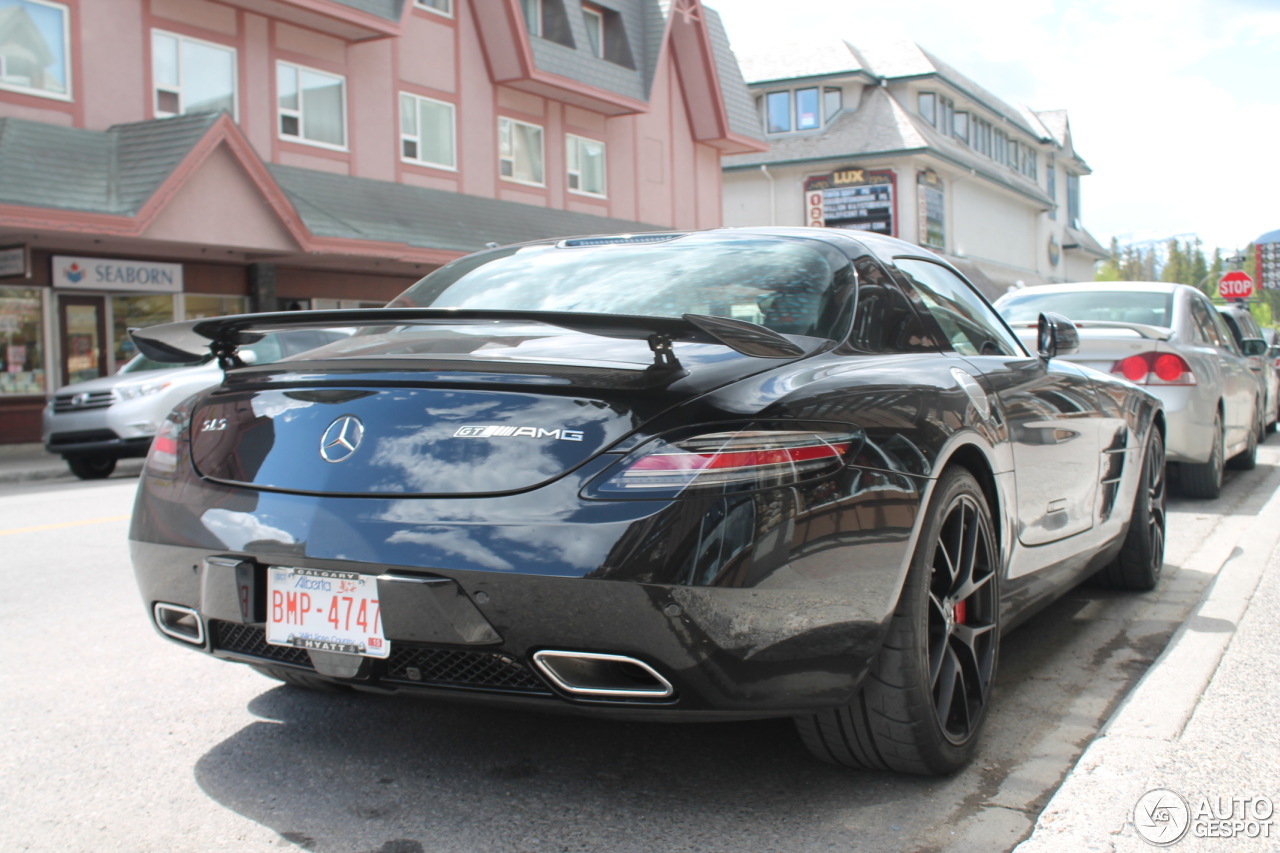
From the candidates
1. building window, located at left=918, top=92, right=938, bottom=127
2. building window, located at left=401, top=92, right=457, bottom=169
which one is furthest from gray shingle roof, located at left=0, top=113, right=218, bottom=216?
building window, located at left=918, top=92, right=938, bottom=127

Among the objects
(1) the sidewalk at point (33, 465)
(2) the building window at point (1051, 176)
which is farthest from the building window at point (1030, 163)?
(1) the sidewalk at point (33, 465)

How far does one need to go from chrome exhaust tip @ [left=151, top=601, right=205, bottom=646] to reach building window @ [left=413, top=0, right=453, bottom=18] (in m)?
21.6

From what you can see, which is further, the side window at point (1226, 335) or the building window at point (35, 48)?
the building window at point (35, 48)

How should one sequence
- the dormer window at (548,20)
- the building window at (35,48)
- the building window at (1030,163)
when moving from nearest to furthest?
the building window at (35,48) < the dormer window at (548,20) < the building window at (1030,163)

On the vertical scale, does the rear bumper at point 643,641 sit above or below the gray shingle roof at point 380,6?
below

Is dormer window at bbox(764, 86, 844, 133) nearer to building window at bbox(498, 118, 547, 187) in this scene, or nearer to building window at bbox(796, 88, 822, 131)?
building window at bbox(796, 88, 822, 131)

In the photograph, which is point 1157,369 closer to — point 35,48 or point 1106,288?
point 1106,288

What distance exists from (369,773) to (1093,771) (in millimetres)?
1800

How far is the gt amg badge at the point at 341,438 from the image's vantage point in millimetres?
2670

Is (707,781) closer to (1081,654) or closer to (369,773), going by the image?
(369,773)

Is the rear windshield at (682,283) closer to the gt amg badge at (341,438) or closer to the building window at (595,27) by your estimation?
the gt amg badge at (341,438)

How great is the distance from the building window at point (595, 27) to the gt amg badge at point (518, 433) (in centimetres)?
2561

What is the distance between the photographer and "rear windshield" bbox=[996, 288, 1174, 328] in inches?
340

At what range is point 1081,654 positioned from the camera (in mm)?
4238
